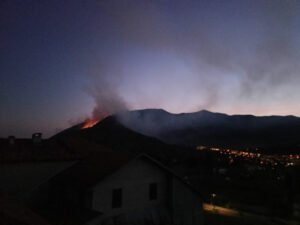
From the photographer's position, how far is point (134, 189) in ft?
58.6

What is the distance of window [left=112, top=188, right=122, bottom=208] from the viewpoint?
16688 mm

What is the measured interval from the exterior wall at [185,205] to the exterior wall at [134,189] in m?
0.97

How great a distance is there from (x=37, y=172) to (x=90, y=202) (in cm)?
514

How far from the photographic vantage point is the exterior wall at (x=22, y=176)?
1605 cm

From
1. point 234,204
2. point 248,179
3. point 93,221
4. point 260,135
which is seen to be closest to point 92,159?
point 93,221

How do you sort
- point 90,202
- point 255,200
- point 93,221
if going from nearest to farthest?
1. point 93,221
2. point 90,202
3. point 255,200

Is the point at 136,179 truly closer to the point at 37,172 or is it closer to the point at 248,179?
the point at 37,172

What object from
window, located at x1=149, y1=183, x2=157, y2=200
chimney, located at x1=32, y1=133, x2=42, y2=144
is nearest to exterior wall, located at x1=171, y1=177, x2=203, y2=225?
window, located at x1=149, y1=183, x2=157, y2=200

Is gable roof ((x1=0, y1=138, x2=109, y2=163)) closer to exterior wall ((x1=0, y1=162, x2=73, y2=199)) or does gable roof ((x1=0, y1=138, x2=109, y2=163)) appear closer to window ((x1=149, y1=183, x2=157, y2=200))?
exterior wall ((x1=0, y1=162, x2=73, y2=199))

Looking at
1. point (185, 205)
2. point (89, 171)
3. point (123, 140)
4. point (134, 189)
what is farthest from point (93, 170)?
point (123, 140)

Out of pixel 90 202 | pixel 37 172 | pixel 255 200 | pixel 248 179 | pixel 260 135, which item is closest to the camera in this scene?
pixel 90 202

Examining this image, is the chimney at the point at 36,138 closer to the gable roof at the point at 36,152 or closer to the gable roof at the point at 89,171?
the gable roof at the point at 36,152

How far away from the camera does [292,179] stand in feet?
128

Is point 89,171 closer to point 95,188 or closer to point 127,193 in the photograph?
point 95,188
